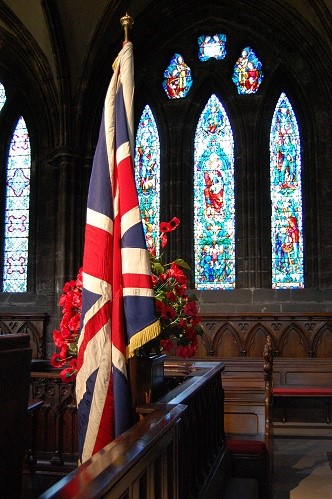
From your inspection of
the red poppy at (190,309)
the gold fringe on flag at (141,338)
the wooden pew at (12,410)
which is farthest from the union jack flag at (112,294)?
the wooden pew at (12,410)

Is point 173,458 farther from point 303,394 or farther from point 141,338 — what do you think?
point 303,394

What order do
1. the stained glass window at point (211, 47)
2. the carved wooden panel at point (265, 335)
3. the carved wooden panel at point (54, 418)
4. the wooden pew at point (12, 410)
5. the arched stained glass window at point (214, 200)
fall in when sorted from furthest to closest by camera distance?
the stained glass window at point (211, 47) < the arched stained glass window at point (214, 200) < the carved wooden panel at point (265, 335) < the carved wooden panel at point (54, 418) < the wooden pew at point (12, 410)

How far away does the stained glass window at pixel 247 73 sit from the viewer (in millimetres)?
11906

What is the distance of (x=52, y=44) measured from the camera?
37.0 feet

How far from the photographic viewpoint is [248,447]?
4.50 m

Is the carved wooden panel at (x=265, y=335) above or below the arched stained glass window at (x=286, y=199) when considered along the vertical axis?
below

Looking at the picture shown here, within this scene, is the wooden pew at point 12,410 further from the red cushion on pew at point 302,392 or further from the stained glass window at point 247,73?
the stained glass window at point 247,73

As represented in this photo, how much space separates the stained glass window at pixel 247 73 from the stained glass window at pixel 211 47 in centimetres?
39

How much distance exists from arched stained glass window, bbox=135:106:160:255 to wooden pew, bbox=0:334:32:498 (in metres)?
10.5

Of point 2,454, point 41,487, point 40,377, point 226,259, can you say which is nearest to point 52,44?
point 226,259

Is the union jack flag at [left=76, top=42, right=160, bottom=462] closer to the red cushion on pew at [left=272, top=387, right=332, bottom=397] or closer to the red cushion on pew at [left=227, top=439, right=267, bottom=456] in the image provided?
the red cushion on pew at [left=227, top=439, right=267, bottom=456]

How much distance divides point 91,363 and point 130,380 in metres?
0.25

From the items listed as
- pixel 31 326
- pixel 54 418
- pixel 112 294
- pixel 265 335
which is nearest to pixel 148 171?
pixel 31 326

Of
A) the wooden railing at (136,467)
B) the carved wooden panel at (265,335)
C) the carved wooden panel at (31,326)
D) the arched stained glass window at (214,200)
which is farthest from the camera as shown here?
the arched stained glass window at (214,200)
